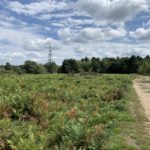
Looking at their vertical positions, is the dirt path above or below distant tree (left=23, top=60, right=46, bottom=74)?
below

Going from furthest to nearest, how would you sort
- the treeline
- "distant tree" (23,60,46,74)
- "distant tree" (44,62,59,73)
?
"distant tree" (44,62,59,73)
the treeline
"distant tree" (23,60,46,74)

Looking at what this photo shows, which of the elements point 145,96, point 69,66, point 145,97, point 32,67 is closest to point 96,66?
point 69,66

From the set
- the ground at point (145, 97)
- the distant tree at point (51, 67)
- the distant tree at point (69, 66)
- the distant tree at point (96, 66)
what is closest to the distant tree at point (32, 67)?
the distant tree at point (51, 67)

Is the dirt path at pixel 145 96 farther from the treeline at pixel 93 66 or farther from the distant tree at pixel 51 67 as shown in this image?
the distant tree at pixel 51 67

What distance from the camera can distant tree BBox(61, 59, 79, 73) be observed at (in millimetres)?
118812

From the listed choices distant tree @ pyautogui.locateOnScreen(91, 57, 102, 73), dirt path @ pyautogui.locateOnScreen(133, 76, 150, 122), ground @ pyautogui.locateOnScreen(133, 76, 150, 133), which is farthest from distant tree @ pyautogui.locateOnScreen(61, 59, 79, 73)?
ground @ pyautogui.locateOnScreen(133, 76, 150, 133)

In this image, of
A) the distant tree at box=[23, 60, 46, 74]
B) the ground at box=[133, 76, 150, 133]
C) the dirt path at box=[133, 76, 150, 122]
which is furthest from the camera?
the distant tree at box=[23, 60, 46, 74]

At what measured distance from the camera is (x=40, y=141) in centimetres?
884

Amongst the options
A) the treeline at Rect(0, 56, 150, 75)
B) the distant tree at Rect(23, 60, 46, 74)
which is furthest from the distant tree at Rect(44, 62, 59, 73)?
the distant tree at Rect(23, 60, 46, 74)

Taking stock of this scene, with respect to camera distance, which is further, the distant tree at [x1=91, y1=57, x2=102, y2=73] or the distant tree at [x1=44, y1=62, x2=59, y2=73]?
the distant tree at [x1=91, y1=57, x2=102, y2=73]

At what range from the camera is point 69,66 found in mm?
119625

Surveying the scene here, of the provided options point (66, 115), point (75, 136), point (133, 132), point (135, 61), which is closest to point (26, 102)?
point (66, 115)

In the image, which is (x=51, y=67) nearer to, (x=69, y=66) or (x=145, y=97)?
(x=69, y=66)

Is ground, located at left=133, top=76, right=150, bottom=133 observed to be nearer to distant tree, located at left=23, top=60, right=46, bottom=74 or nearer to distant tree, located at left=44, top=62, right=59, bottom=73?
distant tree, located at left=23, top=60, right=46, bottom=74
